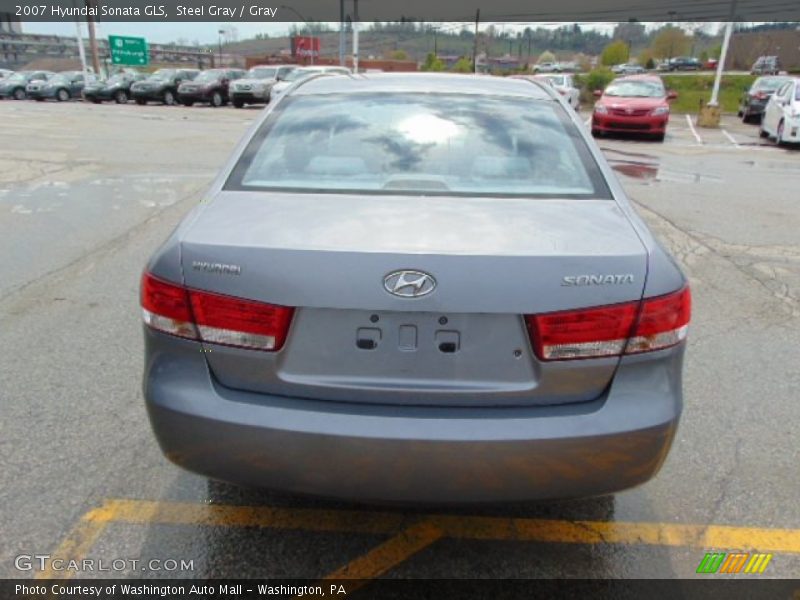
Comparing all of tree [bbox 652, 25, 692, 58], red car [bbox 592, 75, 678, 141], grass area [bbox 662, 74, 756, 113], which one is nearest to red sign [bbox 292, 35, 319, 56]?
grass area [bbox 662, 74, 756, 113]

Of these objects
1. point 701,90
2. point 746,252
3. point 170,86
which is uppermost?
Result: point 746,252

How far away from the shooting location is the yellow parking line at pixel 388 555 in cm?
224

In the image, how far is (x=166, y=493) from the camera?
2635mm

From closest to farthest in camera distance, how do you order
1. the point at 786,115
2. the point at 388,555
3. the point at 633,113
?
1. the point at 388,555
2. the point at 786,115
3. the point at 633,113

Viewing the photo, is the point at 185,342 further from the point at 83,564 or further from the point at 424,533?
the point at 424,533

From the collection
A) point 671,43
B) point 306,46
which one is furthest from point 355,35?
point 671,43

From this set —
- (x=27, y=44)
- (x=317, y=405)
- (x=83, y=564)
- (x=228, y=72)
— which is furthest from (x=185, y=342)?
(x=27, y=44)

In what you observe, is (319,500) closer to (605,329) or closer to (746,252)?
(605,329)

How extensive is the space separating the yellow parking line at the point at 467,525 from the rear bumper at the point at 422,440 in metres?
0.61

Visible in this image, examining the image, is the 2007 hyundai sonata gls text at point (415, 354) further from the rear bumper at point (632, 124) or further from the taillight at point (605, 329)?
the rear bumper at point (632, 124)

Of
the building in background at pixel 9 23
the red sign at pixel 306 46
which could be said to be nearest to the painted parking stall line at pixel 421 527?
the red sign at pixel 306 46

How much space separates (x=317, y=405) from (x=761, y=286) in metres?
4.79

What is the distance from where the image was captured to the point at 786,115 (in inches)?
616

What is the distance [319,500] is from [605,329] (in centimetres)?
107
